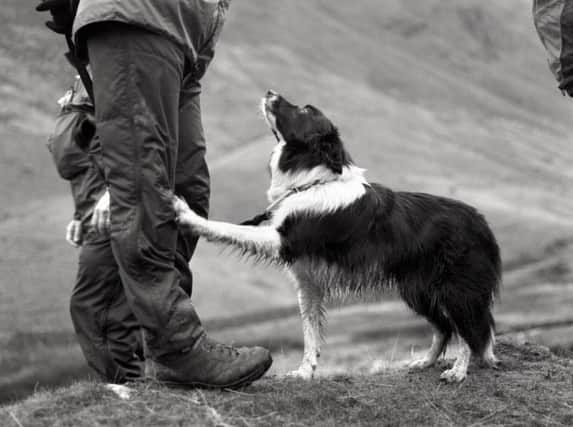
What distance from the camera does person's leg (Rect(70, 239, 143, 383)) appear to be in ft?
18.5

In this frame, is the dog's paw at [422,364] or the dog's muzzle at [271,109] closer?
the dog's muzzle at [271,109]

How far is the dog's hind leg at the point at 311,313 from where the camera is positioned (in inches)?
240

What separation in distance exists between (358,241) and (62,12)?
2.48 metres

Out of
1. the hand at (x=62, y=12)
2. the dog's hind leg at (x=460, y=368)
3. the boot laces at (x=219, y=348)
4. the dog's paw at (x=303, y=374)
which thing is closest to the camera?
the hand at (x=62, y=12)

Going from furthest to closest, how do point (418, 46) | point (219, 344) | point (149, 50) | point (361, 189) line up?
point (418, 46) → point (361, 189) → point (219, 344) → point (149, 50)

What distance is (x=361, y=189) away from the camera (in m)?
5.73

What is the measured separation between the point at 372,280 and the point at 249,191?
22.3 metres

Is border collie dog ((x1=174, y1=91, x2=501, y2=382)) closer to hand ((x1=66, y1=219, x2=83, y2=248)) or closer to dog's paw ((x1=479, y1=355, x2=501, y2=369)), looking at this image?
dog's paw ((x1=479, y1=355, x2=501, y2=369))

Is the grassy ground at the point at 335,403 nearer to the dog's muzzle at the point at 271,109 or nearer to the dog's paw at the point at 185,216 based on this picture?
the dog's paw at the point at 185,216

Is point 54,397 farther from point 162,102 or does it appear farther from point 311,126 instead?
point 311,126

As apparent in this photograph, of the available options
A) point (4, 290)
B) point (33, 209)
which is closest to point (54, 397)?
point (4, 290)

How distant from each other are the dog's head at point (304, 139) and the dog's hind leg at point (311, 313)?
2.83ft

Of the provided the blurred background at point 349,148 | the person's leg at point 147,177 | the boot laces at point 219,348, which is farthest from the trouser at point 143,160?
the blurred background at point 349,148

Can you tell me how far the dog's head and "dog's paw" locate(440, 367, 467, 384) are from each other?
165cm
